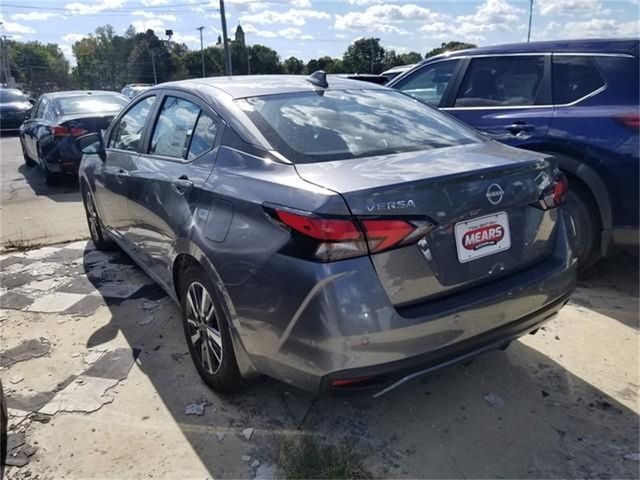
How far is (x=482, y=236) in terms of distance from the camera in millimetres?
2188

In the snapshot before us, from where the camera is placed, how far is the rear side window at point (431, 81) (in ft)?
16.4

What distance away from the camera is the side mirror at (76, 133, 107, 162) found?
13.8 ft

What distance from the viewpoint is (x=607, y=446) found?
234 centimetres

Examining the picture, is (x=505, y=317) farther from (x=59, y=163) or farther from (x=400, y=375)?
(x=59, y=163)

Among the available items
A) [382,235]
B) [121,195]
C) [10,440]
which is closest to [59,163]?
[121,195]

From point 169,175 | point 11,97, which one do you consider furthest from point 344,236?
point 11,97

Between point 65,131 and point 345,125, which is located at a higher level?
point 345,125

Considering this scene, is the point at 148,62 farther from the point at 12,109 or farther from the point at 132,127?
the point at 132,127

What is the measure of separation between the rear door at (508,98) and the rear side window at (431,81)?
0.23 meters

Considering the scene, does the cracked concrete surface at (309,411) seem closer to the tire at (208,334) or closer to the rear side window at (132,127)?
the tire at (208,334)

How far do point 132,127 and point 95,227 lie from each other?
156cm

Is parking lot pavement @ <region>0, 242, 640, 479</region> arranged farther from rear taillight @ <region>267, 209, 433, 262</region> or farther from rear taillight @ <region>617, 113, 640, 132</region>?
rear taillight @ <region>617, 113, 640, 132</region>

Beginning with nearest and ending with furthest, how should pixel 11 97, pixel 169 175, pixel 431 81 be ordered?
pixel 169 175 < pixel 431 81 < pixel 11 97

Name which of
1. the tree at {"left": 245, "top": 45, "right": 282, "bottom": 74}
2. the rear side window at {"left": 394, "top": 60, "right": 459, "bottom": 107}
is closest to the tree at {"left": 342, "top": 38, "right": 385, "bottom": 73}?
the tree at {"left": 245, "top": 45, "right": 282, "bottom": 74}
